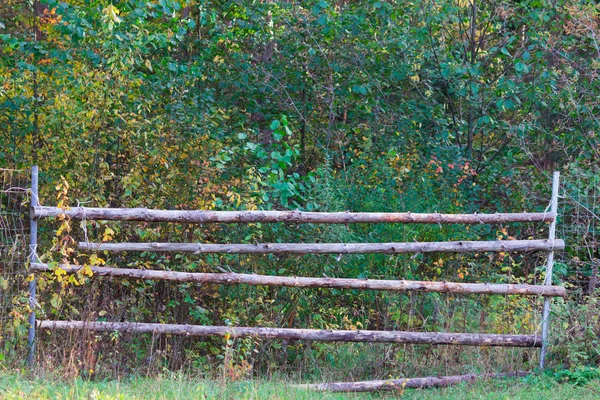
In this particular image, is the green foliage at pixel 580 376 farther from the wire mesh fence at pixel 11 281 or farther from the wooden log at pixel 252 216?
the wire mesh fence at pixel 11 281

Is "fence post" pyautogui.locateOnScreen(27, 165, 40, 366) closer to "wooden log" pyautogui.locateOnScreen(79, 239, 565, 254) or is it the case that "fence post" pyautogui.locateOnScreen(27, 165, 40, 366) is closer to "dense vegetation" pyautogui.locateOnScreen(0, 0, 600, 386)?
"dense vegetation" pyautogui.locateOnScreen(0, 0, 600, 386)

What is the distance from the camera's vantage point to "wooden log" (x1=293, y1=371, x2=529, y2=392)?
22.3ft

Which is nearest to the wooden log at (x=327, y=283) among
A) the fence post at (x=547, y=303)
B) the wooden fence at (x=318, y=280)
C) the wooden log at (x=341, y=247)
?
the wooden fence at (x=318, y=280)

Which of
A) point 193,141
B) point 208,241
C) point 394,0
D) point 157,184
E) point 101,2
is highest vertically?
point 394,0

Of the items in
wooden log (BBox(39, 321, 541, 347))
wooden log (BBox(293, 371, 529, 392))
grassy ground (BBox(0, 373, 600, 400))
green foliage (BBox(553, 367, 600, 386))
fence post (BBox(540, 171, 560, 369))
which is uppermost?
fence post (BBox(540, 171, 560, 369))

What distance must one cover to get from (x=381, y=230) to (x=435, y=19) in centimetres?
342

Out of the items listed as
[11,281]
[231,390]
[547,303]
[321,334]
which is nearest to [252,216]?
[321,334]

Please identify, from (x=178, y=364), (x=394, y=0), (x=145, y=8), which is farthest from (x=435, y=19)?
(x=178, y=364)

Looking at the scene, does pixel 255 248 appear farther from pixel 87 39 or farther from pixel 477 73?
pixel 477 73

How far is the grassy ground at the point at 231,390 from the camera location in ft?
17.7

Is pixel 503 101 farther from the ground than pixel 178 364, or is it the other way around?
pixel 503 101

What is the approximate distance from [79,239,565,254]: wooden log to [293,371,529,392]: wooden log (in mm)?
1284

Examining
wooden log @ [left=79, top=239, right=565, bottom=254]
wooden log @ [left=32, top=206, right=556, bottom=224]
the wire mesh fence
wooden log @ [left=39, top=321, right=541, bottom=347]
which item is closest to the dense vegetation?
the wire mesh fence

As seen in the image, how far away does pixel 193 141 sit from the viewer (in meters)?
8.80
